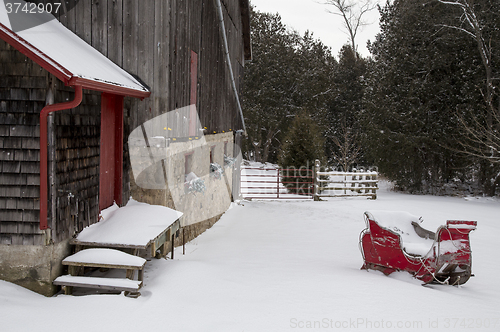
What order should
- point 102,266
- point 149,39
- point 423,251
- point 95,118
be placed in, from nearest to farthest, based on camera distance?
point 102,266 < point 95,118 < point 423,251 < point 149,39

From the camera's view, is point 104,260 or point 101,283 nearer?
point 101,283

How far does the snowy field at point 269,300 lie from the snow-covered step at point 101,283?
0.42ft

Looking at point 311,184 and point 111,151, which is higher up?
point 111,151

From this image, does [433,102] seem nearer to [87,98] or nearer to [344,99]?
[344,99]

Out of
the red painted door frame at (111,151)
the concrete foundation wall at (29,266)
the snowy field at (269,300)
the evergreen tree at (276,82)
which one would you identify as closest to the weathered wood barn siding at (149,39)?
the red painted door frame at (111,151)

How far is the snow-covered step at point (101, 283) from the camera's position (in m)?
4.70

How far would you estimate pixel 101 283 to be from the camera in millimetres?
4738

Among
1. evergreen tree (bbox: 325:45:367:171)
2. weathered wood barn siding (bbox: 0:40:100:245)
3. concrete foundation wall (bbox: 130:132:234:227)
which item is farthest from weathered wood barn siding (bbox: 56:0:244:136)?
evergreen tree (bbox: 325:45:367:171)

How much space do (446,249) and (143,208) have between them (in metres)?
4.73

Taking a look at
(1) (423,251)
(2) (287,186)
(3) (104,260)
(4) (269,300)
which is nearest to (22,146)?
(3) (104,260)

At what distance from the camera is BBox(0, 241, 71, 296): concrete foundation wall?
15.7 ft

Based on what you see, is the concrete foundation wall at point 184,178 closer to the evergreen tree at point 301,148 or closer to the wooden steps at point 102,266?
the wooden steps at point 102,266

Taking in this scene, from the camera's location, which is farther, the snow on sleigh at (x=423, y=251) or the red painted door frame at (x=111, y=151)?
the red painted door frame at (x=111, y=151)

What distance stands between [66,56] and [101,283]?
2.75 metres
